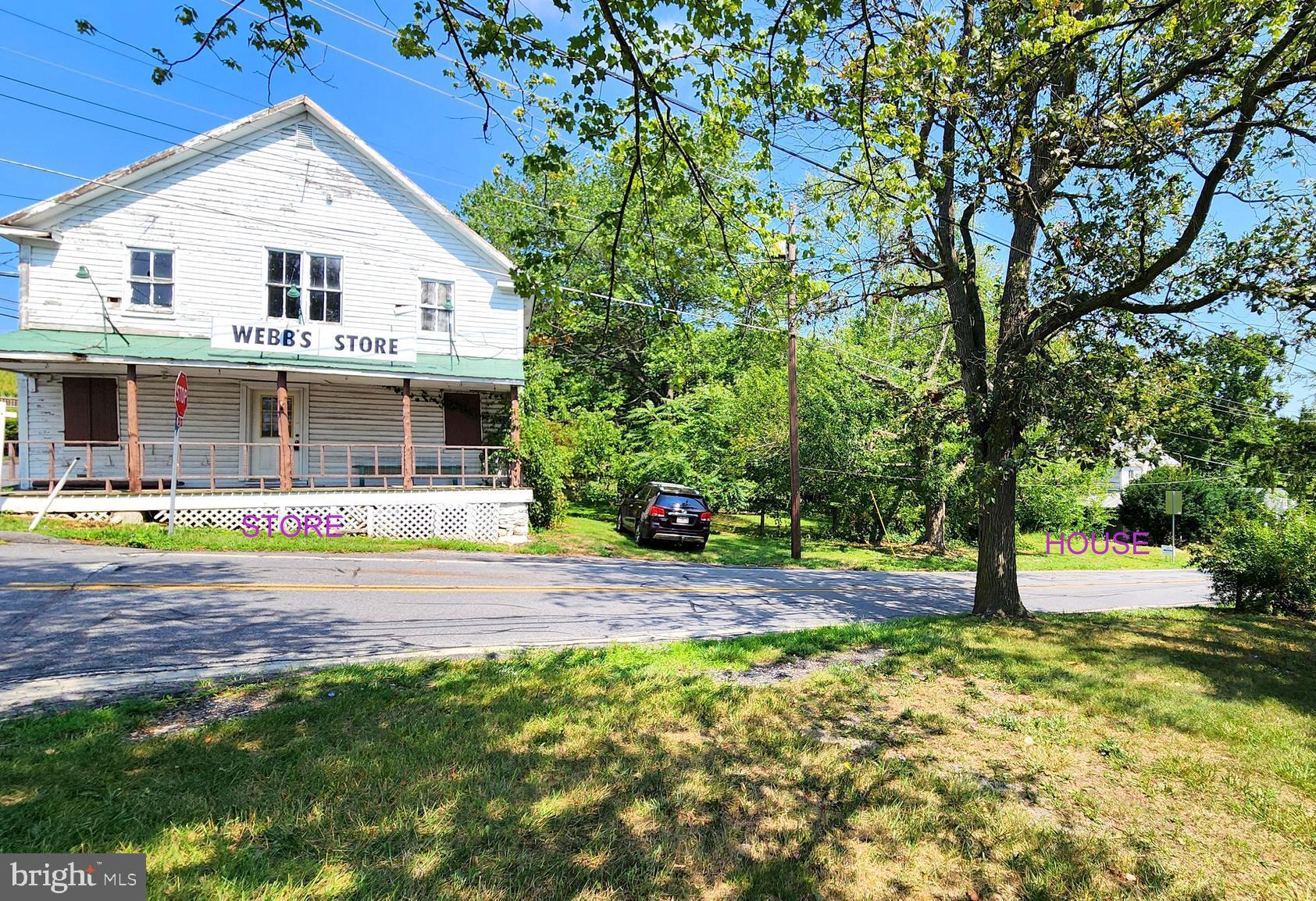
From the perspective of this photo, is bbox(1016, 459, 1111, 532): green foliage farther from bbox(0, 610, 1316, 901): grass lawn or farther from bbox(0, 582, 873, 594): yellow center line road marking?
bbox(0, 610, 1316, 901): grass lawn

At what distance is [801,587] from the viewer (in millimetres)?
13305

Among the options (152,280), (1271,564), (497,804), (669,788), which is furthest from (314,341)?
(1271,564)

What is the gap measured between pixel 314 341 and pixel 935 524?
71.9 feet

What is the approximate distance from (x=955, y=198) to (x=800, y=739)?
834 cm

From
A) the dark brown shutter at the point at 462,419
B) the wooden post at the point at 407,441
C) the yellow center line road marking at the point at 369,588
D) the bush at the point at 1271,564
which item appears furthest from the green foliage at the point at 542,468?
the bush at the point at 1271,564

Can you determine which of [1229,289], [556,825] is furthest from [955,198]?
[556,825]

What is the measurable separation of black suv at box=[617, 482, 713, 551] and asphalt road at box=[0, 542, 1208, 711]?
319 centimetres

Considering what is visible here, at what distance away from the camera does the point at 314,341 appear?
16.0m

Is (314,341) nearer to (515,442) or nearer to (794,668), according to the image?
(515,442)

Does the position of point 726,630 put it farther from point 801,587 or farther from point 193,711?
point 193,711

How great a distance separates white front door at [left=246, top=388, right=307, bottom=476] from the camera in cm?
1708

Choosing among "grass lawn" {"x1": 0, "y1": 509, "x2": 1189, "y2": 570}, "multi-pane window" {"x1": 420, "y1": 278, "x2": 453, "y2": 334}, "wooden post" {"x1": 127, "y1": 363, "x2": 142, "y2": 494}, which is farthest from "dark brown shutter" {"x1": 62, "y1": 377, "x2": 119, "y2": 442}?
"multi-pane window" {"x1": 420, "y1": 278, "x2": 453, "y2": 334}

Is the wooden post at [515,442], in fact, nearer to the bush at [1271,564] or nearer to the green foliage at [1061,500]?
the bush at [1271,564]

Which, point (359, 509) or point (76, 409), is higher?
point (76, 409)
